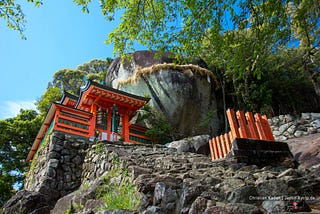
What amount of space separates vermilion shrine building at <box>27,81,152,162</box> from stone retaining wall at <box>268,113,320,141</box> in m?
6.15

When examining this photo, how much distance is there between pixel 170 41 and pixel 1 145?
13014 millimetres

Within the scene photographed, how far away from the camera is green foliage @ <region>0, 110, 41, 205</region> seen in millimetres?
12515

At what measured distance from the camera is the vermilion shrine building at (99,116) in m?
8.69

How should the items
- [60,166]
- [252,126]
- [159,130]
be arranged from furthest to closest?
[159,130]
[60,166]
[252,126]

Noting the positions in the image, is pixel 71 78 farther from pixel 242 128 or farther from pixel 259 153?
pixel 259 153

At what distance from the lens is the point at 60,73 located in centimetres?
2514

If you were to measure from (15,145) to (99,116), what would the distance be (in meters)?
7.29

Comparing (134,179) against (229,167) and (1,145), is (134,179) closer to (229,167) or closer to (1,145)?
(229,167)

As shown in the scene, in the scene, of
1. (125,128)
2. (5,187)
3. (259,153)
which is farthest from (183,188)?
(5,187)

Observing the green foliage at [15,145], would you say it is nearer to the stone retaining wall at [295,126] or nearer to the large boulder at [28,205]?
the large boulder at [28,205]

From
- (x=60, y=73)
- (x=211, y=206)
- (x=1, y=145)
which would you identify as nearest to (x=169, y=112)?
(x=1, y=145)

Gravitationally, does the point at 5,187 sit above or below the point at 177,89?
below

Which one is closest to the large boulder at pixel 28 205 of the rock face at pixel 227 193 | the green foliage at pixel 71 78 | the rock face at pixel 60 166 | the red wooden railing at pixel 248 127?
the rock face at pixel 227 193

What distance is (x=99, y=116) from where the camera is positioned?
32.9ft
